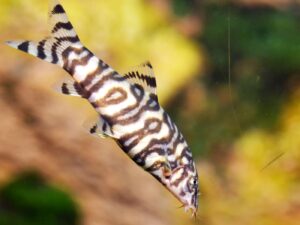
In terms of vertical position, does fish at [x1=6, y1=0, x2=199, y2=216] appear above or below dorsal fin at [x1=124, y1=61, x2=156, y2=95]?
below

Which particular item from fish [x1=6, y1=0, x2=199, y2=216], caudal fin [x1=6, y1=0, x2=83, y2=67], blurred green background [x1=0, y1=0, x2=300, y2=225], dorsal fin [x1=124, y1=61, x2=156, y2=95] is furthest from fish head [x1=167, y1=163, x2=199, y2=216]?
blurred green background [x1=0, y1=0, x2=300, y2=225]

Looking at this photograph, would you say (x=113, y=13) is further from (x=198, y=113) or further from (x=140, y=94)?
(x=140, y=94)

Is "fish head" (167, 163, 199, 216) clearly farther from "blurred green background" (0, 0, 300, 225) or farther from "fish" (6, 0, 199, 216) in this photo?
"blurred green background" (0, 0, 300, 225)

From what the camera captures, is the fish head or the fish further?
the fish head

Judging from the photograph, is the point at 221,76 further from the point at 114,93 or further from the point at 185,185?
the point at 114,93

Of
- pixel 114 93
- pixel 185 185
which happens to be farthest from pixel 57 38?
pixel 185 185

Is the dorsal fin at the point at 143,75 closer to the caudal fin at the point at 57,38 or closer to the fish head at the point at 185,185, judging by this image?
the caudal fin at the point at 57,38

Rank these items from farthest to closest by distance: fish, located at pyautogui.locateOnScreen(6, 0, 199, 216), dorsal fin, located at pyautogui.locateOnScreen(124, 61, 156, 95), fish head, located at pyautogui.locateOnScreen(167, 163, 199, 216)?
fish head, located at pyautogui.locateOnScreen(167, 163, 199, 216) → dorsal fin, located at pyautogui.locateOnScreen(124, 61, 156, 95) → fish, located at pyautogui.locateOnScreen(6, 0, 199, 216)
